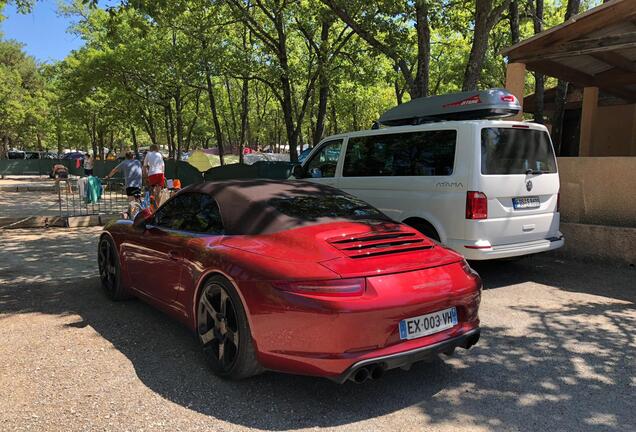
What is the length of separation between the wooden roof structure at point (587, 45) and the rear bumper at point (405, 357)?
21.6ft

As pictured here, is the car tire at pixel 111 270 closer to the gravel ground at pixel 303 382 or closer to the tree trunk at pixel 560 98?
the gravel ground at pixel 303 382

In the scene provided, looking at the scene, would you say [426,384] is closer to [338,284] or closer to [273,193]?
[338,284]

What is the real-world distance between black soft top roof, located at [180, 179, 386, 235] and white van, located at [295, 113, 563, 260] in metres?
1.84

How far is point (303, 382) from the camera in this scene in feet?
11.7

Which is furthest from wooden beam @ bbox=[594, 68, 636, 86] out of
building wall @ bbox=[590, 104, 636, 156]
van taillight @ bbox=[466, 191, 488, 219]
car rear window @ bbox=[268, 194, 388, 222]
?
car rear window @ bbox=[268, 194, 388, 222]

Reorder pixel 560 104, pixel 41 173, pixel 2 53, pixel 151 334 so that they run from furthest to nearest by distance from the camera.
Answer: pixel 2 53 < pixel 41 173 < pixel 560 104 < pixel 151 334

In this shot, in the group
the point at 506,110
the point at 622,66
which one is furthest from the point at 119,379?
the point at 622,66

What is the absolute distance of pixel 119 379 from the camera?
3594 millimetres

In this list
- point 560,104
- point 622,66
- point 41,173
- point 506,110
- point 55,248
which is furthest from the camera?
point 41,173

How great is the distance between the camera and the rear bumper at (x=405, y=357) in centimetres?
294

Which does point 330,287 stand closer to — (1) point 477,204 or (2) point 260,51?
(1) point 477,204

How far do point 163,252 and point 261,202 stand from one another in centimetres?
A: 104

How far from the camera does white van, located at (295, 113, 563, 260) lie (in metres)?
5.71

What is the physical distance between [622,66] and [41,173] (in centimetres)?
3748
